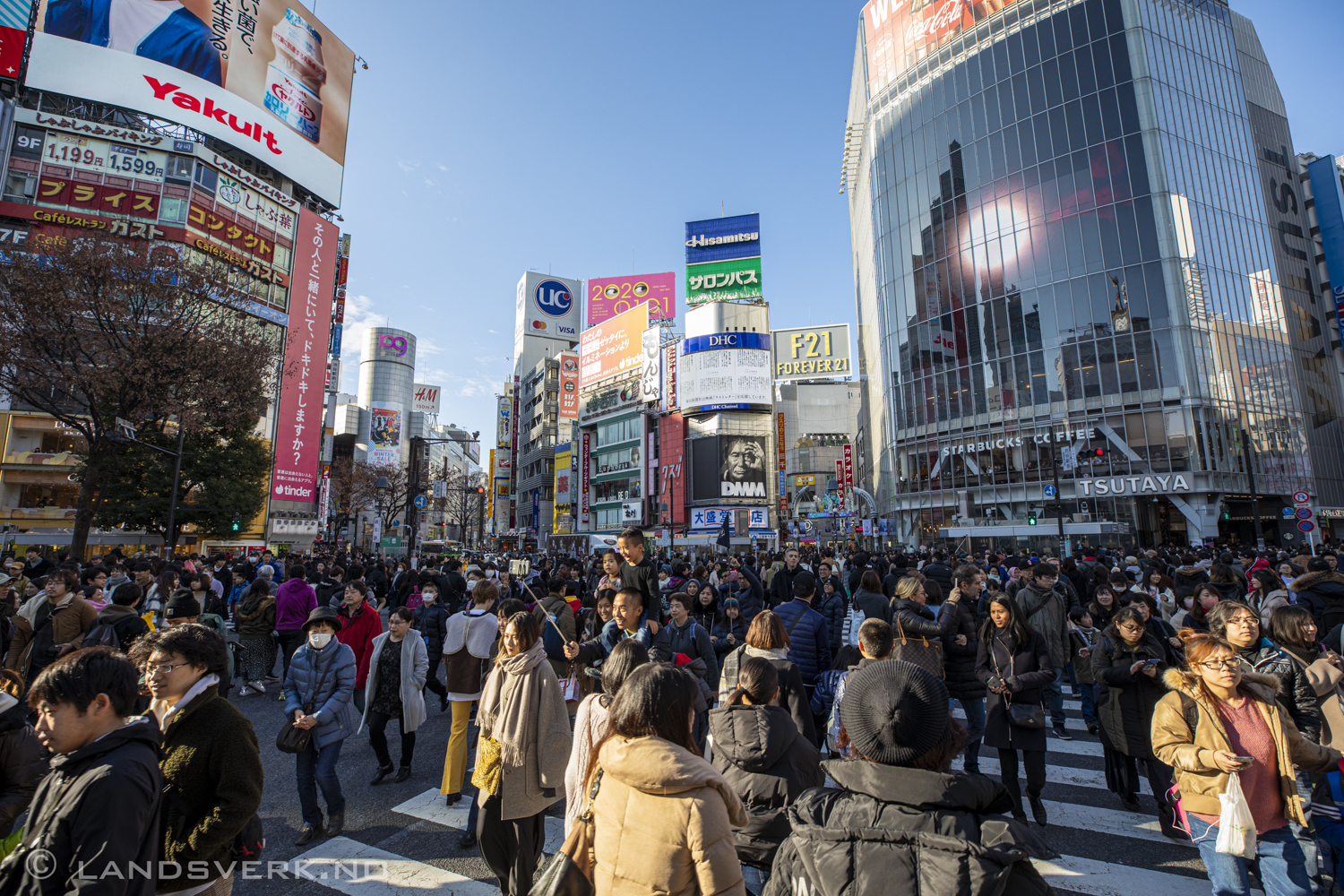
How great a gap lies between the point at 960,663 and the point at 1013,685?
43.5 inches

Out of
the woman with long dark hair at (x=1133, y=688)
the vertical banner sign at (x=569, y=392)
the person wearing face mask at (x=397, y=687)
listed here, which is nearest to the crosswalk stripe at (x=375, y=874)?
the person wearing face mask at (x=397, y=687)

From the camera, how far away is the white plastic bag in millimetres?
3039

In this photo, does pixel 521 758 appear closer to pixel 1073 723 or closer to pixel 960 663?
pixel 960 663

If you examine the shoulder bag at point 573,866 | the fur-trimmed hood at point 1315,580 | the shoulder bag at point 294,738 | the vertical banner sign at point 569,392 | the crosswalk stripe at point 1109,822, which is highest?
the vertical banner sign at point 569,392

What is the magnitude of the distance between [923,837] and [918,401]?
49166 millimetres

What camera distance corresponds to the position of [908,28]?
49.5m

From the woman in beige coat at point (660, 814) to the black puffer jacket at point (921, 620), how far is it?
343 centimetres

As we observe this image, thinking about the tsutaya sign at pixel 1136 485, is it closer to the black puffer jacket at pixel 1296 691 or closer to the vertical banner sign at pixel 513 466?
the black puffer jacket at pixel 1296 691

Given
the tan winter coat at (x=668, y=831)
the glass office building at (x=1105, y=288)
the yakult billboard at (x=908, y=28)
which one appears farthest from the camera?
the yakult billboard at (x=908, y=28)

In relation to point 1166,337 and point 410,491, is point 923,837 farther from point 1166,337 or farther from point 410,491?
point 410,491

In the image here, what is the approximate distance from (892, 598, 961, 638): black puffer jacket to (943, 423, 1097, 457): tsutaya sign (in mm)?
Answer: 34723

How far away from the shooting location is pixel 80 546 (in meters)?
21.6

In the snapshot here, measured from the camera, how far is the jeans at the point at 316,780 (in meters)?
4.99

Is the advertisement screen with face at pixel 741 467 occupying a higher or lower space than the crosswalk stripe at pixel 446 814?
higher
